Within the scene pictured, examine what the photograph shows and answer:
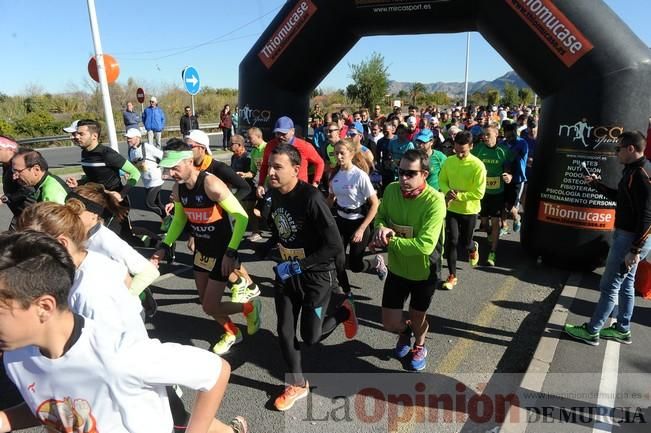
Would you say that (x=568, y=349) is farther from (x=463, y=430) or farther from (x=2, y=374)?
(x=2, y=374)

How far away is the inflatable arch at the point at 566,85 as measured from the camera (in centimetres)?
498

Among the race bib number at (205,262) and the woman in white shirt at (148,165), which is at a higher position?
the woman in white shirt at (148,165)

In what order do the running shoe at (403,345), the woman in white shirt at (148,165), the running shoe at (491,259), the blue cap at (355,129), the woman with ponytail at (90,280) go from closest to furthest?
the woman with ponytail at (90,280) < the running shoe at (403,345) < the running shoe at (491,259) < the woman in white shirt at (148,165) < the blue cap at (355,129)

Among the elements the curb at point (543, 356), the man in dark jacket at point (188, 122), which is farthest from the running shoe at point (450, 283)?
the man in dark jacket at point (188, 122)

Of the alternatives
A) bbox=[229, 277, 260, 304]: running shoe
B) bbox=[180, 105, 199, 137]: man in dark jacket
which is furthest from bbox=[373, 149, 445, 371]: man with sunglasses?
bbox=[180, 105, 199, 137]: man in dark jacket

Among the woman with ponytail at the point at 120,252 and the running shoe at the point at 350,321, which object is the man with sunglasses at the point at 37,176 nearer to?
the woman with ponytail at the point at 120,252

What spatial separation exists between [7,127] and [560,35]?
2828 centimetres

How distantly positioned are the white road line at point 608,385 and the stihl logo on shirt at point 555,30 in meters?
3.37

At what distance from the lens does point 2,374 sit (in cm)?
356

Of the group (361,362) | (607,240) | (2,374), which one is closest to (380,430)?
(361,362)

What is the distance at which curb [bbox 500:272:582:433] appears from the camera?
2.85m

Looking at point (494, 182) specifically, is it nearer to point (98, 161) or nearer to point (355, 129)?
point (355, 129)

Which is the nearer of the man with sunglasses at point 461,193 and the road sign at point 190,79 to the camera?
the man with sunglasses at point 461,193

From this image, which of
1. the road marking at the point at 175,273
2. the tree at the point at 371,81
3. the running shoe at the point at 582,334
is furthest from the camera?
the tree at the point at 371,81
